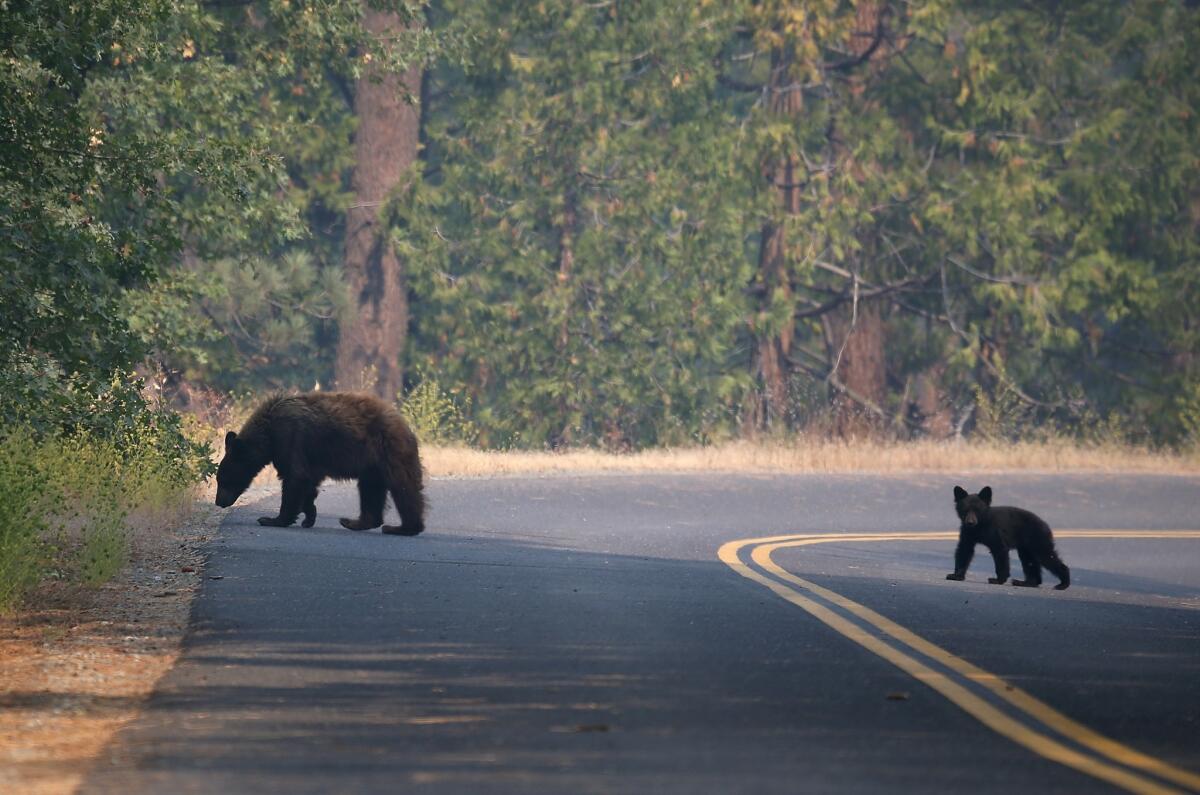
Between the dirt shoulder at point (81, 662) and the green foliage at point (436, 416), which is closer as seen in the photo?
the dirt shoulder at point (81, 662)

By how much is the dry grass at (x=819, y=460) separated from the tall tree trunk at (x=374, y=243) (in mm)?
5312

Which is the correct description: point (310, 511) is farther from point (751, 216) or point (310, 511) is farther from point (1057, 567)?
point (751, 216)

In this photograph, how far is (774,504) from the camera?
81.7 ft

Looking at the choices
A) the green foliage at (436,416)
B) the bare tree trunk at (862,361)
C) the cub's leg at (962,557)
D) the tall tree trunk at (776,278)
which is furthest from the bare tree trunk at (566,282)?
the cub's leg at (962,557)

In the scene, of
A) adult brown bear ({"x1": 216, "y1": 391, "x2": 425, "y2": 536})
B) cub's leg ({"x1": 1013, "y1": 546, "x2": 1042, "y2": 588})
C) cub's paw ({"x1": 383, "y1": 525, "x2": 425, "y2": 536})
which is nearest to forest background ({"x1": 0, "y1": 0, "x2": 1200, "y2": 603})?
adult brown bear ({"x1": 216, "y1": 391, "x2": 425, "y2": 536})

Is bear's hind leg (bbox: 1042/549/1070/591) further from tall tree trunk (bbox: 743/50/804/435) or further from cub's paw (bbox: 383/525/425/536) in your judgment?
tall tree trunk (bbox: 743/50/804/435)

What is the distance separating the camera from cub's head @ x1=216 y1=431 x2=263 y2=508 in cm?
1864

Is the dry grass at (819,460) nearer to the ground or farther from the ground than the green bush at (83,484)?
farther from the ground

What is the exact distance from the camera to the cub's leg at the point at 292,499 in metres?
18.0

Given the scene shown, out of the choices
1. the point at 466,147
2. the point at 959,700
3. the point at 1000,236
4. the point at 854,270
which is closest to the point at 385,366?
the point at 466,147

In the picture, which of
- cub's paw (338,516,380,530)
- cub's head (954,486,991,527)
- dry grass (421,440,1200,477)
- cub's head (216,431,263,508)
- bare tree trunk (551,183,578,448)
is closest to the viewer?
cub's head (954,486,991,527)

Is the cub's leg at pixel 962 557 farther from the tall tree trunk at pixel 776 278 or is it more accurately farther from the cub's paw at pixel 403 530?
the tall tree trunk at pixel 776 278

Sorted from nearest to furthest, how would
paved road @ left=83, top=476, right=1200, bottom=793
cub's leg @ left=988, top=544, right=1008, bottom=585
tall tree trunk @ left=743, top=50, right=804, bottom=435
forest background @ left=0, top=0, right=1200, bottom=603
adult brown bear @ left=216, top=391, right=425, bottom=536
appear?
1. paved road @ left=83, top=476, right=1200, bottom=793
2. cub's leg @ left=988, top=544, right=1008, bottom=585
3. adult brown bear @ left=216, top=391, right=425, bottom=536
4. forest background @ left=0, top=0, right=1200, bottom=603
5. tall tree trunk @ left=743, top=50, right=804, bottom=435

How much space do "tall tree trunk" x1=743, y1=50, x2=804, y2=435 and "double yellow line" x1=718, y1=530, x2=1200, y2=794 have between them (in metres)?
22.5
